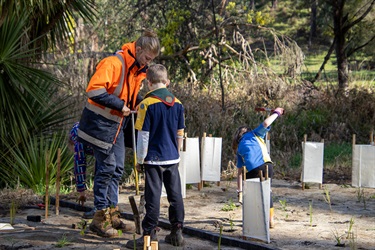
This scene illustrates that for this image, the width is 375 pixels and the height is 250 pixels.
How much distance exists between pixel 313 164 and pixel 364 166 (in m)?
0.64

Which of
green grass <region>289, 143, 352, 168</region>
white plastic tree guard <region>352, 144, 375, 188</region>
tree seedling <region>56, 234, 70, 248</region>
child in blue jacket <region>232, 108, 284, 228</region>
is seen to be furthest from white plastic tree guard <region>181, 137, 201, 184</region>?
tree seedling <region>56, 234, 70, 248</region>

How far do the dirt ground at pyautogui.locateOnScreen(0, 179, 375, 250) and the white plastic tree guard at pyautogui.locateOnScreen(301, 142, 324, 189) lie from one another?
0.61ft

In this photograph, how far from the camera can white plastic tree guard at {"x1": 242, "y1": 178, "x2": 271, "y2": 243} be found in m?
6.18

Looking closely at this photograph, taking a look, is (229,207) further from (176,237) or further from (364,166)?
(364,166)

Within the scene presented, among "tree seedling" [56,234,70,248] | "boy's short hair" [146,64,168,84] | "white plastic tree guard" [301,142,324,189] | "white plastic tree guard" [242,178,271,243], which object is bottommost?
"tree seedling" [56,234,70,248]

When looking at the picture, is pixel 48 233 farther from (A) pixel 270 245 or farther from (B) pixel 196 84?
(B) pixel 196 84

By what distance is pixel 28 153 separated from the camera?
978cm

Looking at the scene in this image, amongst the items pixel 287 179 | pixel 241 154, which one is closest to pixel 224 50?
pixel 287 179

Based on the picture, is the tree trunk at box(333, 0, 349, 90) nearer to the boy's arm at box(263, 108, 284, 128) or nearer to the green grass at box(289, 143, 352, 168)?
the green grass at box(289, 143, 352, 168)

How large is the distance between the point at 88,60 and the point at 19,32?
5.41m

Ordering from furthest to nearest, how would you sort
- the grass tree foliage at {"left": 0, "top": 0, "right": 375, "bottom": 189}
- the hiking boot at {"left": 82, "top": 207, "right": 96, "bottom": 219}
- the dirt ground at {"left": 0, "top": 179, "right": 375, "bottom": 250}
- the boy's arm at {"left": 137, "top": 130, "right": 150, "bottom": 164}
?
1. the grass tree foliage at {"left": 0, "top": 0, "right": 375, "bottom": 189}
2. the hiking boot at {"left": 82, "top": 207, "right": 96, "bottom": 219}
3. the dirt ground at {"left": 0, "top": 179, "right": 375, "bottom": 250}
4. the boy's arm at {"left": 137, "top": 130, "right": 150, "bottom": 164}

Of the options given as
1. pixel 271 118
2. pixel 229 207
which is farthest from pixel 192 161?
pixel 271 118

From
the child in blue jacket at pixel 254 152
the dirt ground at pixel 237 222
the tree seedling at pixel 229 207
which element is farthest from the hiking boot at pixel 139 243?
the tree seedling at pixel 229 207

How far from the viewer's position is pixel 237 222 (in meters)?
7.34
